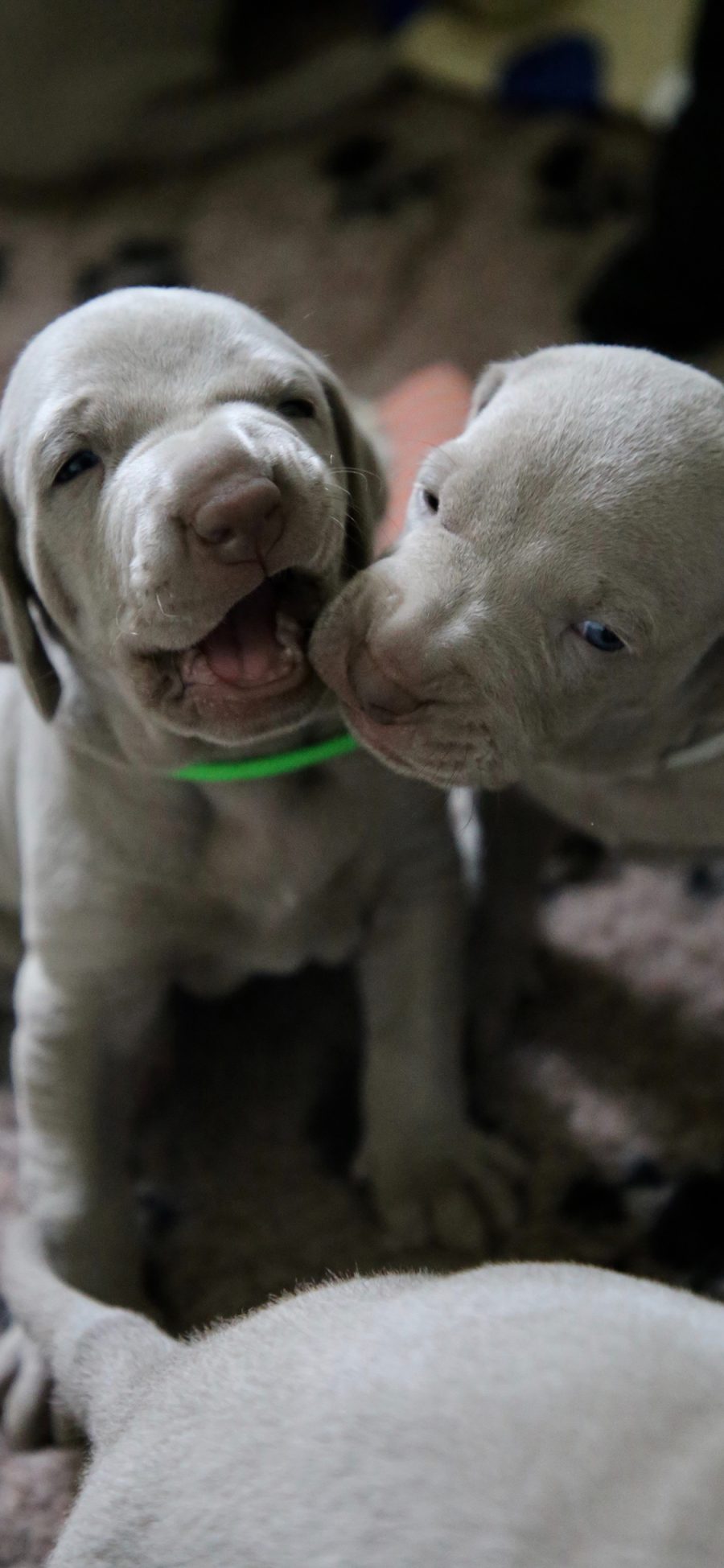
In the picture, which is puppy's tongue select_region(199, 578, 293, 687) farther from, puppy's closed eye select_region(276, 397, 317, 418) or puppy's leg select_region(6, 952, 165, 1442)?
puppy's leg select_region(6, 952, 165, 1442)

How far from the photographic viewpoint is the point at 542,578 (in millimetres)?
1481

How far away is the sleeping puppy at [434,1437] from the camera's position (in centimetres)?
98

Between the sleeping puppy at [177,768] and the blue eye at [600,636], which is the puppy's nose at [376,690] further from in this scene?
the blue eye at [600,636]

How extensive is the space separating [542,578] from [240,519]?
0.33m

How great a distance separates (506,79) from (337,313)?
90cm

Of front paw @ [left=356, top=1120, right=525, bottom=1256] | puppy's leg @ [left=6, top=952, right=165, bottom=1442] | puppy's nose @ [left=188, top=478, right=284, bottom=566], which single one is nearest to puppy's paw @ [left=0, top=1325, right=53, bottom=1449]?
puppy's leg @ [left=6, top=952, right=165, bottom=1442]

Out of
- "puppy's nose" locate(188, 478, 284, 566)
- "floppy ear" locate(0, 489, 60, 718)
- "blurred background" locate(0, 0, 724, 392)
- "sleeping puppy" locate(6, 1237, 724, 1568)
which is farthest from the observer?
"blurred background" locate(0, 0, 724, 392)

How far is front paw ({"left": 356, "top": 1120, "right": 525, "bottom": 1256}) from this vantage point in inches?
77.5

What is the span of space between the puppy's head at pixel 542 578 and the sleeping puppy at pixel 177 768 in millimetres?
102

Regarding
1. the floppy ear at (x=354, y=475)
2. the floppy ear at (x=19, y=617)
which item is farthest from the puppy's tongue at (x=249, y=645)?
the floppy ear at (x=19, y=617)

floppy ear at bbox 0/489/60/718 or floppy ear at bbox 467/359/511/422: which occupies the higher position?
floppy ear at bbox 467/359/511/422

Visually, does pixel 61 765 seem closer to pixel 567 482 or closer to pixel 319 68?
pixel 567 482

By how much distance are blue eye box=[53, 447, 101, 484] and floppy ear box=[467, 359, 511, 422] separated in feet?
1.53

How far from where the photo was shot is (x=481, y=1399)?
1.07m
